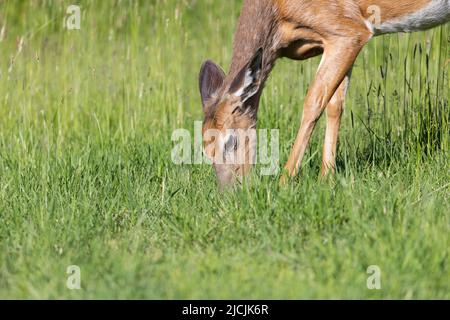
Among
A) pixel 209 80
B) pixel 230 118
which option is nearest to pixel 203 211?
pixel 230 118

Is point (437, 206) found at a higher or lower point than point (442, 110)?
lower

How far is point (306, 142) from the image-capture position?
590cm

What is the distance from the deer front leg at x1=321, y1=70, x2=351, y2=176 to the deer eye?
0.66 meters

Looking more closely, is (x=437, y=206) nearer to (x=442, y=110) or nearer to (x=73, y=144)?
(x=442, y=110)

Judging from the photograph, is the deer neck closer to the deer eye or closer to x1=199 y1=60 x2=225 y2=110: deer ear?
x1=199 y1=60 x2=225 y2=110: deer ear

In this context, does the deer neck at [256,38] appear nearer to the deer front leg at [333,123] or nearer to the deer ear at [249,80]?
the deer ear at [249,80]

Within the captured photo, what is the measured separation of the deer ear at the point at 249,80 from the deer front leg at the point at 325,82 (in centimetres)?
38

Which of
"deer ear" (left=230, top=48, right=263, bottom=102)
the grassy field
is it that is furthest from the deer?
the grassy field

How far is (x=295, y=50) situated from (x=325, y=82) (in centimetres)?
44

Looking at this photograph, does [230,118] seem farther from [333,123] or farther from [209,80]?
[333,123]

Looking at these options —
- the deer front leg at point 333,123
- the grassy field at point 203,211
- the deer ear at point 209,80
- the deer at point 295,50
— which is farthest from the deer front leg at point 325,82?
the deer ear at point 209,80

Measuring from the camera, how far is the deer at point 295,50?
Result: 5.83m

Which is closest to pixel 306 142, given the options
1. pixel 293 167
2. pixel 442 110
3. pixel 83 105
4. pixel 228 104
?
pixel 293 167
